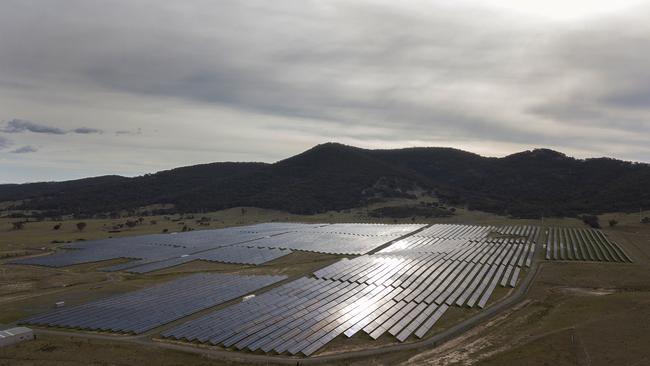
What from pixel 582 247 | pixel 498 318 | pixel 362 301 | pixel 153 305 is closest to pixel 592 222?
pixel 582 247

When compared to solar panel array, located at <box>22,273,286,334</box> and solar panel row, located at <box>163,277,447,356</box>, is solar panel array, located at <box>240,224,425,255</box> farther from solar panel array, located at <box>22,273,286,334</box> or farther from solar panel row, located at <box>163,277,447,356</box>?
solar panel row, located at <box>163,277,447,356</box>

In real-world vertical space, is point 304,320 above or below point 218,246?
below

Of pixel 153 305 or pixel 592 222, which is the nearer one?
pixel 153 305

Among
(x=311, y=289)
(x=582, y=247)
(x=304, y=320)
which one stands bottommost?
(x=304, y=320)

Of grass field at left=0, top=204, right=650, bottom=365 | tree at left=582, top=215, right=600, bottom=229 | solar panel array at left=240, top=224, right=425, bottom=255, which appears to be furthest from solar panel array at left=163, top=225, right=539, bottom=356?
tree at left=582, top=215, right=600, bottom=229

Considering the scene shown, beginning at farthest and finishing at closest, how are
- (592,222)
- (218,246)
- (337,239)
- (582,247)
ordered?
(592,222) < (337,239) < (218,246) < (582,247)

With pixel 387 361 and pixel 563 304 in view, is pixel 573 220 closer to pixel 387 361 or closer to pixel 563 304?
pixel 563 304

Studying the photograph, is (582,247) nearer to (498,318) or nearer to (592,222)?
(592,222)

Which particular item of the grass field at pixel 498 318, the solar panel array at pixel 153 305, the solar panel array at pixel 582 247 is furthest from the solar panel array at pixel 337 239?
the solar panel array at pixel 582 247

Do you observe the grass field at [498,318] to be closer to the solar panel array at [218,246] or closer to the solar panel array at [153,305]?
the solar panel array at [153,305]
